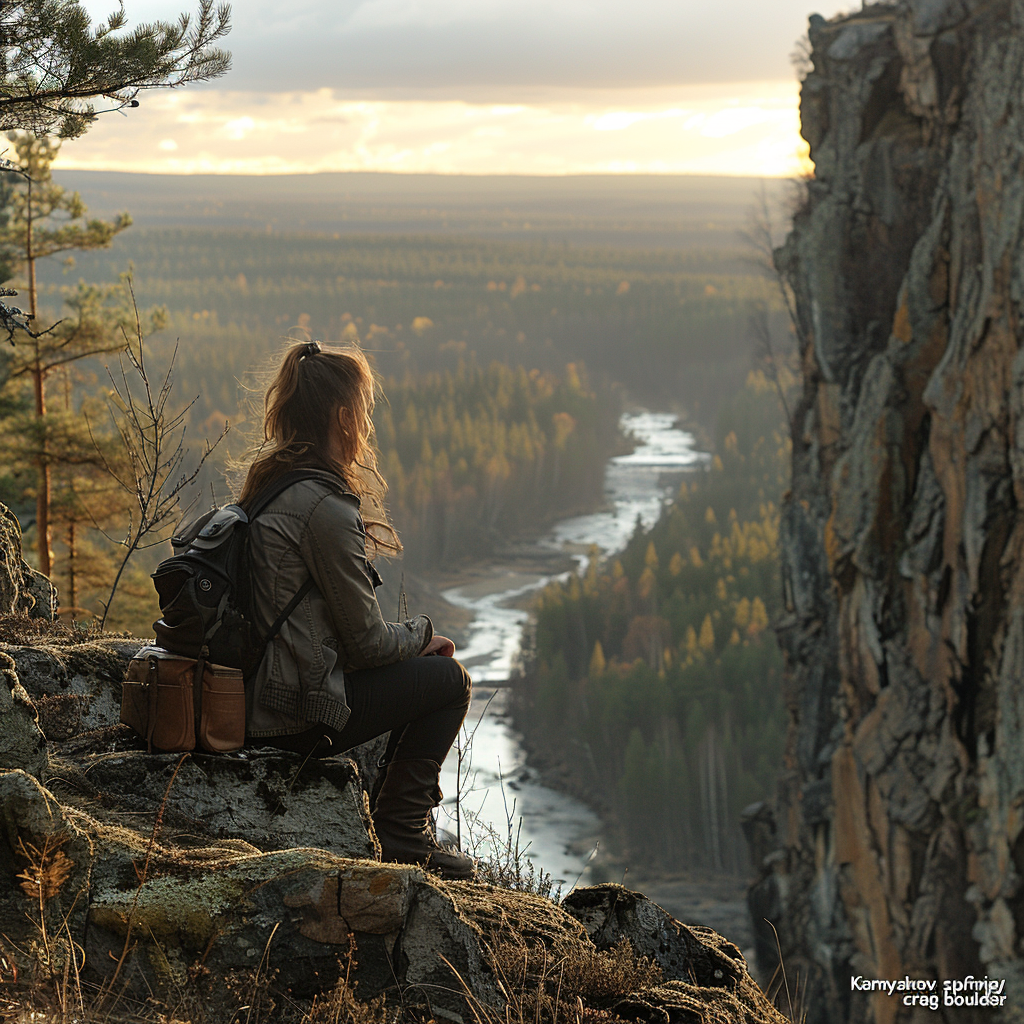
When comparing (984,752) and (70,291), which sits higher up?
(70,291)

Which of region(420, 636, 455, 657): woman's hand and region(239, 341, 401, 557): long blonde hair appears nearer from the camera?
region(239, 341, 401, 557): long blonde hair

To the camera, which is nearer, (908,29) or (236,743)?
(236,743)

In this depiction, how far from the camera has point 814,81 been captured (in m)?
20.5

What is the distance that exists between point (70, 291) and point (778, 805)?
19.1 metres

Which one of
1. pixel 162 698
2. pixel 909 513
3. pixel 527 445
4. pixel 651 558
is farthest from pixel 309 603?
pixel 527 445

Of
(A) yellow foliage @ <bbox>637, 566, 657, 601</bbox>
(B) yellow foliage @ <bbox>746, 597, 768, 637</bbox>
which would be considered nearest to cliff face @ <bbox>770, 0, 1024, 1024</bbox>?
(B) yellow foliage @ <bbox>746, 597, 768, 637</bbox>

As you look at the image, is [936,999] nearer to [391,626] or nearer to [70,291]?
[391,626]

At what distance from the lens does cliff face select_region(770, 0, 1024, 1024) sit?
1481cm

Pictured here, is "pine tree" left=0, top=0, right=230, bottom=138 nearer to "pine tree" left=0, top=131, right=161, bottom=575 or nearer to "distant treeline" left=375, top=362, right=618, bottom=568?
"pine tree" left=0, top=131, right=161, bottom=575

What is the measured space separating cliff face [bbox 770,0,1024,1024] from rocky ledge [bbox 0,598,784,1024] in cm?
1250

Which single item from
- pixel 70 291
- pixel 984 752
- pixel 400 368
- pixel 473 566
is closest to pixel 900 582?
pixel 984 752

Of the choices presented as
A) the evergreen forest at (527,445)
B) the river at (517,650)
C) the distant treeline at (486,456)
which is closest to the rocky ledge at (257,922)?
the river at (517,650)

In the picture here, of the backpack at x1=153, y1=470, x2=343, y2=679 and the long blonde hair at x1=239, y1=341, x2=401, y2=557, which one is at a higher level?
the long blonde hair at x1=239, y1=341, x2=401, y2=557

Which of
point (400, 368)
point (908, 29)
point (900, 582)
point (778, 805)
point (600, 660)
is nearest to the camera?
point (908, 29)
